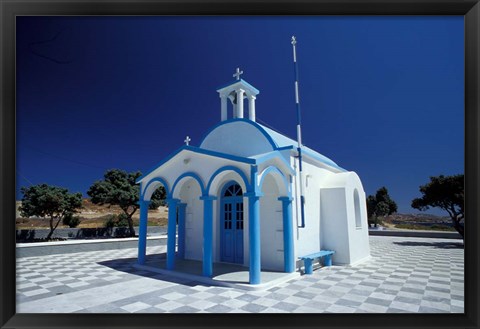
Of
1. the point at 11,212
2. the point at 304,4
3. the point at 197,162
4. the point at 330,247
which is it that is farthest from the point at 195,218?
the point at 304,4

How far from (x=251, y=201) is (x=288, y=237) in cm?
182

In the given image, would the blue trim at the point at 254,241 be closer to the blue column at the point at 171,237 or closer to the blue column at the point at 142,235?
the blue column at the point at 171,237

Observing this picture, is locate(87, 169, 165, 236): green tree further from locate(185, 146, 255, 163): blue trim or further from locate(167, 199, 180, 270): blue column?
A: locate(185, 146, 255, 163): blue trim

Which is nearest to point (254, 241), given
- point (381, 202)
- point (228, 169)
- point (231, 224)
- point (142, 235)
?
point (228, 169)

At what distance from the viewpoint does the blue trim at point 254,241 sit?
6.49 m

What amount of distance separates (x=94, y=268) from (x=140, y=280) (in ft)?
8.79

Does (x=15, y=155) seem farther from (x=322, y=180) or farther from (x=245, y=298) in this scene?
(x=322, y=180)

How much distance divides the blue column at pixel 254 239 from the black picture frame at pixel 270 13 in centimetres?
329

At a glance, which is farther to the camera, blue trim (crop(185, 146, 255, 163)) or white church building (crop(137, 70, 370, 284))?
white church building (crop(137, 70, 370, 284))

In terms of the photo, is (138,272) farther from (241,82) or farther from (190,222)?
(241,82)

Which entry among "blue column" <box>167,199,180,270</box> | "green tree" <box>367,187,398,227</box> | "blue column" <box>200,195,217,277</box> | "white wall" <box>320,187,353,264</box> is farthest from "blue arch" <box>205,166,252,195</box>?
"green tree" <box>367,187,398,227</box>

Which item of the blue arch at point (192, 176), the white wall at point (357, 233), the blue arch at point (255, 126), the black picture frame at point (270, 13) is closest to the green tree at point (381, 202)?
the white wall at point (357, 233)

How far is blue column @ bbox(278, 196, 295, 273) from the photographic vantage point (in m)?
7.83

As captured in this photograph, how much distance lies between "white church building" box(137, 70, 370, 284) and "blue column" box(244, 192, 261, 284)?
0.8 inches
